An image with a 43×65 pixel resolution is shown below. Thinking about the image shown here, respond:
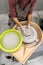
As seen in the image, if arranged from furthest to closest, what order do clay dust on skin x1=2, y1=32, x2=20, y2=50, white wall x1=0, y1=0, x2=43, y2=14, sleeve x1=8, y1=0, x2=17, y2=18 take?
white wall x1=0, y1=0, x2=43, y2=14 → sleeve x1=8, y1=0, x2=17, y2=18 → clay dust on skin x1=2, y1=32, x2=20, y2=50

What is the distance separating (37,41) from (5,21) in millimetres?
778

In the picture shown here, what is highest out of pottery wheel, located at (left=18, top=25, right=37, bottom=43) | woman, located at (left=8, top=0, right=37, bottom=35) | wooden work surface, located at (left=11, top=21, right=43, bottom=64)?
woman, located at (left=8, top=0, right=37, bottom=35)

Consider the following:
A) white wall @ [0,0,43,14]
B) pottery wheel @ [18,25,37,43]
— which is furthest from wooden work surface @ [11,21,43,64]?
white wall @ [0,0,43,14]

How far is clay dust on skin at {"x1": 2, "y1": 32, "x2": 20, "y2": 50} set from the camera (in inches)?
41.4

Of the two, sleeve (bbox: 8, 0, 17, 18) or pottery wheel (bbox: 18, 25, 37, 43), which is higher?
sleeve (bbox: 8, 0, 17, 18)

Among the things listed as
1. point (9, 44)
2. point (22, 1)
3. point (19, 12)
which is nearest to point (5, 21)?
point (19, 12)

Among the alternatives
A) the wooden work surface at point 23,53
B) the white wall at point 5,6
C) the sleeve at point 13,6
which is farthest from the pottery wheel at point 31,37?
the white wall at point 5,6

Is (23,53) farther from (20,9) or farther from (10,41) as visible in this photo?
(20,9)

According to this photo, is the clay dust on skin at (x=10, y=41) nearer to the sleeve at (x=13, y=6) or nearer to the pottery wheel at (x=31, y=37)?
the pottery wheel at (x=31, y=37)

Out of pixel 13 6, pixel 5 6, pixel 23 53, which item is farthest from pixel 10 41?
pixel 5 6

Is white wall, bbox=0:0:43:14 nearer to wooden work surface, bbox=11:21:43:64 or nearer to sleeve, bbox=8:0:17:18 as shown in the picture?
sleeve, bbox=8:0:17:18

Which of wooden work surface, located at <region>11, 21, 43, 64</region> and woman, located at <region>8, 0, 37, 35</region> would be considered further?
woman, located at <region>8, 0, 37, 35</region>

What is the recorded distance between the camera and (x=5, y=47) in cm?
105

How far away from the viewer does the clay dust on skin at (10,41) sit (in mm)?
1052
